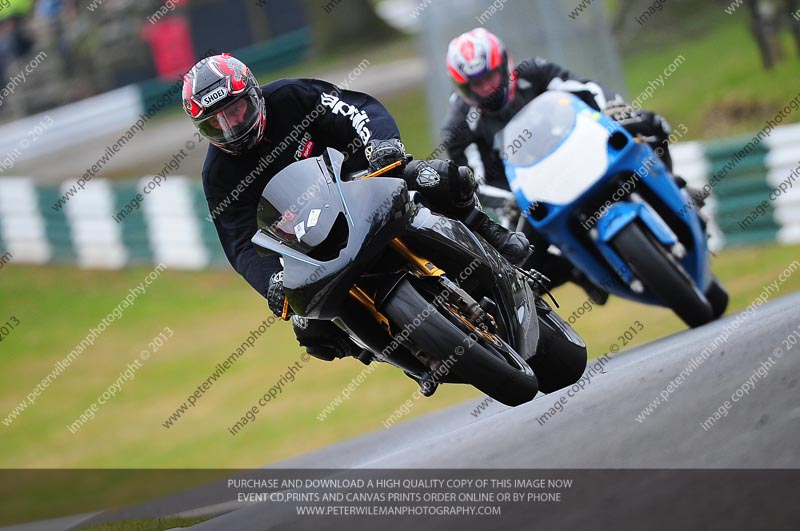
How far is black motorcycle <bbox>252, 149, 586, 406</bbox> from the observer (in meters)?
5.02

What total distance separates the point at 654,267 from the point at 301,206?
9.15 feet

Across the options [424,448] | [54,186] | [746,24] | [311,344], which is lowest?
[54,186]

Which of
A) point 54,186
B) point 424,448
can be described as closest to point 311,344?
point 424,448

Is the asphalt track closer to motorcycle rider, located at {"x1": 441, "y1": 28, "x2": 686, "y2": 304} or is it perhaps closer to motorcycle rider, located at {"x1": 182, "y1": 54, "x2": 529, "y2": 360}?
motorcycle rider, located at {"x1": 182, "y1": 54, "x2": 529, "y2": 360}

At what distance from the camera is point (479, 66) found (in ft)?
25.9

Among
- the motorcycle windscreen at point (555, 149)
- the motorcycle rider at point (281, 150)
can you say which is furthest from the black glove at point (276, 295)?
the motorcycle windscreen at point (555, 149)

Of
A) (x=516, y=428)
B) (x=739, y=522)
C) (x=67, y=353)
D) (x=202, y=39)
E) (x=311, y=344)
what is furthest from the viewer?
(x=202, y=39)

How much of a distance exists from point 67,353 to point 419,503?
44.0 ft

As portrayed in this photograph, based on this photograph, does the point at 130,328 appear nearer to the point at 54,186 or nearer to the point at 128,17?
the point at 54,186

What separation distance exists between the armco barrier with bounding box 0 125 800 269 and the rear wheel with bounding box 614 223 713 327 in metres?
5.89

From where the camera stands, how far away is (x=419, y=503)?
3.86 metres

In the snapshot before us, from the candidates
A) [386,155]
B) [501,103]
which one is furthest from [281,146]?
[501,103]

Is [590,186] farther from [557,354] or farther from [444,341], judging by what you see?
[444,341]

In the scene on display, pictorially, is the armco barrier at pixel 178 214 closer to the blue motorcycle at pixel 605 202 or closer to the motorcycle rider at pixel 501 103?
the motorcycle rider at pixel 501 103
